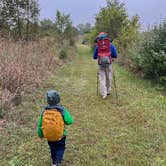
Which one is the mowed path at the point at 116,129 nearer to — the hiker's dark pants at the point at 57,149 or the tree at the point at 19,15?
the hiker's dark pants at the point at 57,149

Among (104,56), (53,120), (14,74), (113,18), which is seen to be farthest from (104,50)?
(113,18)

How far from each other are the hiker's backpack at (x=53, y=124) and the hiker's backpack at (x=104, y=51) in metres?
4.40

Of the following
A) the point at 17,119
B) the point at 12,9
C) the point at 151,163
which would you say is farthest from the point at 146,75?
the point at 12,9

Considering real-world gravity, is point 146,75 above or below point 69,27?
below

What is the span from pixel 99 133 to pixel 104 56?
316 centimetres

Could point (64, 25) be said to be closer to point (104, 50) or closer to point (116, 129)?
point (104, 50)

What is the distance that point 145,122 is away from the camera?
6121 millimetres

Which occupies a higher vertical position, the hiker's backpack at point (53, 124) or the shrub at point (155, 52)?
the shrub at point (155, 52)

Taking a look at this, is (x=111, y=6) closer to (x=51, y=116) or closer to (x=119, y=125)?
(x=119, y=125)

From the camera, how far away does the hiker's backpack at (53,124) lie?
12.6 feet

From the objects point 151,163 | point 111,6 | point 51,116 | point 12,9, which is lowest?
point 151,163

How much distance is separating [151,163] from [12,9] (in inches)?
760

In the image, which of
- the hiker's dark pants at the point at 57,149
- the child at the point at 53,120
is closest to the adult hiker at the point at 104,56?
the hiker's dark pants at the point at 57,149

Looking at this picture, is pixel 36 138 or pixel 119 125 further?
pixel 119 125
